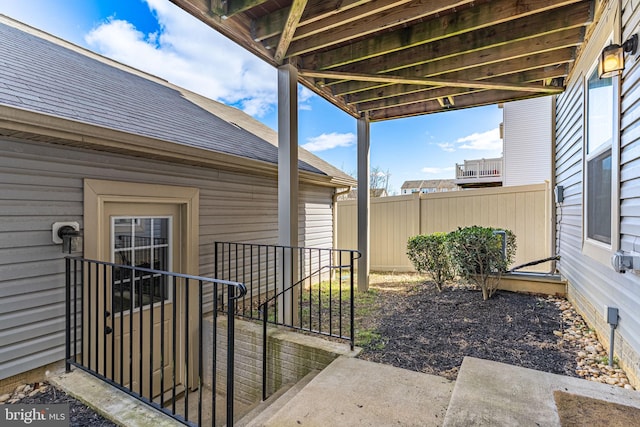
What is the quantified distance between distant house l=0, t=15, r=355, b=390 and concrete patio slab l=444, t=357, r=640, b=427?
2.89m

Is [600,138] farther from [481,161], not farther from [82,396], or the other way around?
[481,161]

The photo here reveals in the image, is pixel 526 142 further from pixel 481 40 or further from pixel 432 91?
pixel 481 40

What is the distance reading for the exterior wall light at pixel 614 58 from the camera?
216 cm

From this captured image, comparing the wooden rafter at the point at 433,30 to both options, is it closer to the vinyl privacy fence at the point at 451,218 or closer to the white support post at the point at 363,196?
the white support post at the point at 363,196

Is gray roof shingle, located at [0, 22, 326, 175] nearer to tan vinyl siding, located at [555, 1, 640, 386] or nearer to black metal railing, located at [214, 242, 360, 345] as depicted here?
black metal railing, located at [214, 242, 360, 345]

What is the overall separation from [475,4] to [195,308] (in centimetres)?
434

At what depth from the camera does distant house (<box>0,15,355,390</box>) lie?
2.50 m

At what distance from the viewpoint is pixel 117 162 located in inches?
124

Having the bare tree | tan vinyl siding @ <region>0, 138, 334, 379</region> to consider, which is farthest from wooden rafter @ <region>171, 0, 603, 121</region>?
the bare tree

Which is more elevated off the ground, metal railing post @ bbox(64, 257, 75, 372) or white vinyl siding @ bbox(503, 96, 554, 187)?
white vinyl siding @ bbox(503, 96, 554, 187)

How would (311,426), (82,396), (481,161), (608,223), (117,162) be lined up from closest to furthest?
(311,426), (82,396), (608,223), (117,162), (481,161)

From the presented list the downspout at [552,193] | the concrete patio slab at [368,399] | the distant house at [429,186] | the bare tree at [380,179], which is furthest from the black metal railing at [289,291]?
the distant house at [429,186]

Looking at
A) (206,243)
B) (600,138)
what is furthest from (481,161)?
(206,243)

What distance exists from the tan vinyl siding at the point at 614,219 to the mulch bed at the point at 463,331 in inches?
15.2
